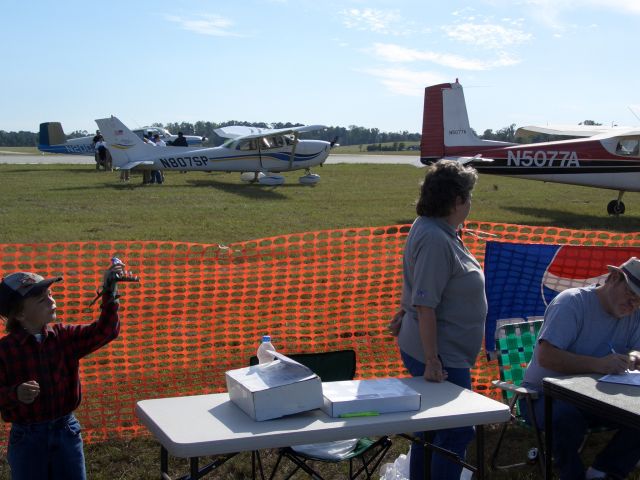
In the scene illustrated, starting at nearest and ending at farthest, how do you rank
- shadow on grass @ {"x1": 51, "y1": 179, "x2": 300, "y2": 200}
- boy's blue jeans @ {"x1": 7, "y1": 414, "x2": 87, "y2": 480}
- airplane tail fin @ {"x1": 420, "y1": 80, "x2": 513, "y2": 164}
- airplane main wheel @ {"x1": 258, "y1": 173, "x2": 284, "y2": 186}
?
boy's blue jeans @ {"x1": 7, "y1": 414, "x2": 87, "y2": 480}
airplane tail fin @ {"x1": 420, "y1": 80, "x2": 513, "y2": 164}
shadow on grass @ {"x1": 51, "y1": 179, "x2": 300, "y2": 200}
airplane main wheel @ {"x1": 258, "y1": 173, "x2": 284, "y2": 186}

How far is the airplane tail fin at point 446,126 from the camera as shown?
1659 cm

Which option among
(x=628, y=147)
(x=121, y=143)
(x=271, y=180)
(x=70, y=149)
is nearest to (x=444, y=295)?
(x=628, y=147)

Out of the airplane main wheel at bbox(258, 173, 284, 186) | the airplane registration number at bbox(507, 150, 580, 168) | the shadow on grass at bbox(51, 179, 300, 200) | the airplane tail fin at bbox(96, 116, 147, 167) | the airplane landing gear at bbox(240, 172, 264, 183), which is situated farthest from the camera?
the airplane tail fin at bbox(96, 116, 147, 167)

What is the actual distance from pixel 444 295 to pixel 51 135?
36.8 m

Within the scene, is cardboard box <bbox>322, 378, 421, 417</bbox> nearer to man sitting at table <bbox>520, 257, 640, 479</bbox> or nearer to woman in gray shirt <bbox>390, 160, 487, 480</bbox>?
woman in gray shirt <bbox>390, 160, 487, 480</bbox>

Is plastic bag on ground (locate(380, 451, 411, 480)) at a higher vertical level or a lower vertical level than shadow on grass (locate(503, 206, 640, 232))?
lower

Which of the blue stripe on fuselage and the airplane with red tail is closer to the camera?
the airplane with red tail

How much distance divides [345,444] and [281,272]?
4131 millimetres

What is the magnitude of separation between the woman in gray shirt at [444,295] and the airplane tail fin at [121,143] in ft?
62.3

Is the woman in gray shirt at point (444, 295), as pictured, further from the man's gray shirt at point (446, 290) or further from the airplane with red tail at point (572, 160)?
the airplane with red tail at point (572, 160)

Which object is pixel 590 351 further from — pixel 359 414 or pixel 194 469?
pixel 194 469

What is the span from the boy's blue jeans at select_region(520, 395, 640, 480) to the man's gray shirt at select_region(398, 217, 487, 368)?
1.84ft

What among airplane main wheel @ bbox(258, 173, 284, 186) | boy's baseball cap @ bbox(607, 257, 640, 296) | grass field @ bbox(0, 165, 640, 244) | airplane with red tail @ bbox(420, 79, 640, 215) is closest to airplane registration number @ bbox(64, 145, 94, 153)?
grass field @ bbox(0, 165, 640, 244)

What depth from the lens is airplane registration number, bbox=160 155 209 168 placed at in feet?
67.2
